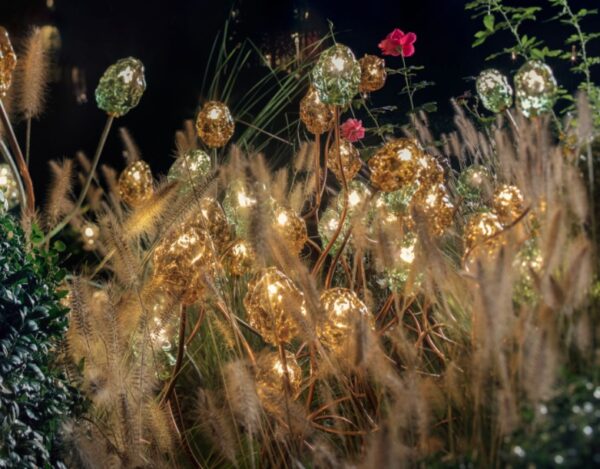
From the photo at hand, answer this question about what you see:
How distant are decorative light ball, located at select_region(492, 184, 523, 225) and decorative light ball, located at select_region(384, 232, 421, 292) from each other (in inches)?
5.8

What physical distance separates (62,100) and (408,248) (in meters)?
3.28

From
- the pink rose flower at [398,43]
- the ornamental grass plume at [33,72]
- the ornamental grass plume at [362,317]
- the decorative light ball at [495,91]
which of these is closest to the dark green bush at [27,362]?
the ornamental grass plume at [362,317]

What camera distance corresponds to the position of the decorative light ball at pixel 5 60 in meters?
1.42

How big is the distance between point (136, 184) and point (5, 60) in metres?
0.35

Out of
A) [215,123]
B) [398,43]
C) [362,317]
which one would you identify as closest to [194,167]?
[215,123]

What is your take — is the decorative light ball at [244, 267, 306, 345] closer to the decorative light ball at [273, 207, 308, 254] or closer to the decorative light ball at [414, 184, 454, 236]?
the decorative light ball at [273, 207, 308, 254]

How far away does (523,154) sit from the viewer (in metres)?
0.90

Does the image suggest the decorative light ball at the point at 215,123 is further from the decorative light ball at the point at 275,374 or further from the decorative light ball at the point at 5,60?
the decorative light ball at the point at 275,374

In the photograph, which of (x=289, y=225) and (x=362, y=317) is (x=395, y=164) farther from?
(x=362, y=317)

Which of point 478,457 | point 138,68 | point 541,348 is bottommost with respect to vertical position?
point 478,457

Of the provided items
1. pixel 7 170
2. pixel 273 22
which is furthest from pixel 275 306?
pixel 273 22

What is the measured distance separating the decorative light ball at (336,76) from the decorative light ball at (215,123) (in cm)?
39

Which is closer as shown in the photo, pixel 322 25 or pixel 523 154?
pixel 523 154

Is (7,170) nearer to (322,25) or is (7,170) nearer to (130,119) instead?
(130,119)
